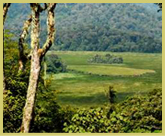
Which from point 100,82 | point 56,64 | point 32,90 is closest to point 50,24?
point 32,90

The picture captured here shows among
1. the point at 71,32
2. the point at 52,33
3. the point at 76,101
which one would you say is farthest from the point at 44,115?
the point at 71,32

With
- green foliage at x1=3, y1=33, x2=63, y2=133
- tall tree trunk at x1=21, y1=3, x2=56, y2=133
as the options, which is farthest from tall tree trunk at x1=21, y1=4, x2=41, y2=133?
green foliage at x1=3, y1=33, x2=63, y2=133

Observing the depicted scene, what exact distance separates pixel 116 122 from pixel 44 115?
15.7 ft

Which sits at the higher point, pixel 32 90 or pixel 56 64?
pixel 56 64

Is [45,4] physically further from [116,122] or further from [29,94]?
[116,122]

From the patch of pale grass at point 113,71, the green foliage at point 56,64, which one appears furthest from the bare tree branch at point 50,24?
the patch of pale grass at point 113,71

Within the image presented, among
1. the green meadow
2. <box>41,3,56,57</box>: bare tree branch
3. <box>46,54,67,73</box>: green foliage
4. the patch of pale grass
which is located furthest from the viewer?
the patch of pale grass

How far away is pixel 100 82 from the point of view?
6588 cm

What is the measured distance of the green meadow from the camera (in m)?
49.3

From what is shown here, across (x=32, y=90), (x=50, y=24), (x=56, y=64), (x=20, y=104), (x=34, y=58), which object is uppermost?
(x=56, y=64)

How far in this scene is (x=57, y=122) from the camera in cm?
1160

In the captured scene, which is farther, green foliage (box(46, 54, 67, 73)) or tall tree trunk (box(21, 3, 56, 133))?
green foliage (box(46, 54, 67, 73))

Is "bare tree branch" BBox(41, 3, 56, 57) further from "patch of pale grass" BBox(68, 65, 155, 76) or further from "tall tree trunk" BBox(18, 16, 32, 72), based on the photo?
"patch of pale grass" BBox(68, 65, 155, 76)

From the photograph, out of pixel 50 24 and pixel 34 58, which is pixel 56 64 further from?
pixel 34 58
